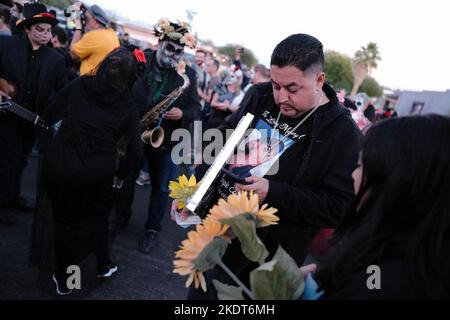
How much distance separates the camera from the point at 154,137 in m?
4.17

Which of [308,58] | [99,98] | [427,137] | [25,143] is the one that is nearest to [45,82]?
[25,143]

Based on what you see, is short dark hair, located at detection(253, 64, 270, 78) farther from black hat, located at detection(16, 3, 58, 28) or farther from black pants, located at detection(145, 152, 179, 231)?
black hat, located at detection(16, 3, 58, 28)

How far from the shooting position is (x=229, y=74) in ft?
28.7

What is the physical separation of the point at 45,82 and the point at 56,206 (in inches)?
68.3

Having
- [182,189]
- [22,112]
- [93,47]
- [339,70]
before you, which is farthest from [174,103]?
[339,70]

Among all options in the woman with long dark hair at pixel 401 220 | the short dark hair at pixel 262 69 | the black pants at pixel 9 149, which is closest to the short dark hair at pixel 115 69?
the black pants at pixel 9 149

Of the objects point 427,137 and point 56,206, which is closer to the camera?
point 427,137

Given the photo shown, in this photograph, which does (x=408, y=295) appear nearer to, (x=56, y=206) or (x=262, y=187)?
(x=262, y=187)

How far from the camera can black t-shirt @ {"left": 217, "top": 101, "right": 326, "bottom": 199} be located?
7.02 feet

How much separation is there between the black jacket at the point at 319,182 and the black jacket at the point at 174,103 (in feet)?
7.68

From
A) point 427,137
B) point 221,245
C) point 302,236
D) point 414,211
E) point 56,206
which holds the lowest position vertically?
point 56,206

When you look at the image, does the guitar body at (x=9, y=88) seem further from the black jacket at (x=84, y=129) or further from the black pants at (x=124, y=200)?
the black pants at (x=124, y=200)

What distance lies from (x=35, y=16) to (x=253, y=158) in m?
3.20

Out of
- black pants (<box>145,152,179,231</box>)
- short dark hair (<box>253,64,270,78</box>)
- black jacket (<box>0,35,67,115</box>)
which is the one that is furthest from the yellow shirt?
short dark hair (<box>253,64,270,78</box>)
